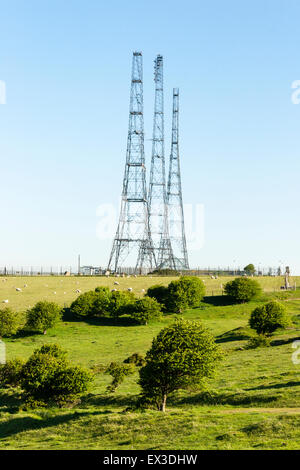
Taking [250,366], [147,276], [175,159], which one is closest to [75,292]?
[147,276]

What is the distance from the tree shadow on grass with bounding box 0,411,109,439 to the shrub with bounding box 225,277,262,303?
251 feet

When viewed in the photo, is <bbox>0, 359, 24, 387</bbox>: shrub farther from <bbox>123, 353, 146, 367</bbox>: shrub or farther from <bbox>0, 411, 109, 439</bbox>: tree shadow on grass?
<bbox>0, 411, 109, 439</bbox>: tree shadow on grass

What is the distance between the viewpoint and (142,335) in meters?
94.2

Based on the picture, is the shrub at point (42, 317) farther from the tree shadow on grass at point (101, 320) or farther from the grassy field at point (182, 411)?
the tree shadow on grass at point (101, 320)

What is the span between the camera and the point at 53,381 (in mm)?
54375

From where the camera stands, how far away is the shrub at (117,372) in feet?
192

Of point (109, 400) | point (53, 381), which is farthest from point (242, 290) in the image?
point (53, 381)

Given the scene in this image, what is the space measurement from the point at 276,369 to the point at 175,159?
11507cm

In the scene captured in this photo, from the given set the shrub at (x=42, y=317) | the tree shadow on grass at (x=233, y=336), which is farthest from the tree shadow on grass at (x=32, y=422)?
the shrub at (x=42, y=317)

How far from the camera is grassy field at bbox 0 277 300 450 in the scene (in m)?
34.0

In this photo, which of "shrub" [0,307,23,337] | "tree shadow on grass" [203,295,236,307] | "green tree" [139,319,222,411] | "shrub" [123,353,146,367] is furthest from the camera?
"tree shadow on grass" [203,295,236,307]

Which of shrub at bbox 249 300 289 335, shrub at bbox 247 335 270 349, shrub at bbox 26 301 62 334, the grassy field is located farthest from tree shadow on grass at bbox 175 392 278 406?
shrub at bbox 26 301 62 334

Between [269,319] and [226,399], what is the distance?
134ft

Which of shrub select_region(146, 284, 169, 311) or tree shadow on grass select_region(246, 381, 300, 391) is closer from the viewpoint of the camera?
tree shadow on grass select_region(246, 381, 300, 391)
